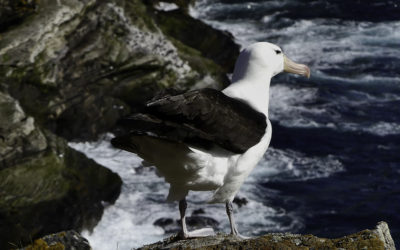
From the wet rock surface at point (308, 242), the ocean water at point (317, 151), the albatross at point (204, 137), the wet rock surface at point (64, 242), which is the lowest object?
the ocean water at point (317, 151)


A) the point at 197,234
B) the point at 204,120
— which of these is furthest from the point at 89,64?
the point at 204,120

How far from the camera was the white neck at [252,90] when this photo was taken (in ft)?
24.6

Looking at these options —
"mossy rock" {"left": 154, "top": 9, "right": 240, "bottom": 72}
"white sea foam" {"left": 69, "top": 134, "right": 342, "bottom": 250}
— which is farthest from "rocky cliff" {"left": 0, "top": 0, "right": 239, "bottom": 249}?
"mossy rock" {"left": 154, "top": 9, "right": 240, "bottom": 72}

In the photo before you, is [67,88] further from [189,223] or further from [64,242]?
[64,242]

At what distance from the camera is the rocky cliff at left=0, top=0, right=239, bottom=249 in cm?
1398

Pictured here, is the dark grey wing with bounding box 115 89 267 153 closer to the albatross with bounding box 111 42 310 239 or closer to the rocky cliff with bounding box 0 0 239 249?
the albatross with bounding box 111 42 310 239

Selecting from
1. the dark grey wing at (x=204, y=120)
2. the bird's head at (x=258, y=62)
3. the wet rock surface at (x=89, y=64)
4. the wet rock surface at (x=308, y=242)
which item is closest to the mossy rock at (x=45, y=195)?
the wet rock surface at (x=89, y=64)

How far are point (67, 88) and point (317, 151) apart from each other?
23.3ft

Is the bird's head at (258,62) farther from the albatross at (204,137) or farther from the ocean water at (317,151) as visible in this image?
the ocean water at (317,151)

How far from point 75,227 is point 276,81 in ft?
41.1

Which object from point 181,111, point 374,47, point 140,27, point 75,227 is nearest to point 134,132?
point 181,111

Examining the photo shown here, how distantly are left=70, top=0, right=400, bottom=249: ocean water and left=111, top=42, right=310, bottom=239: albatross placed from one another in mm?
8503

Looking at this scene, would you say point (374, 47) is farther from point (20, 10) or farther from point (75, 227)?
point (75, 227)

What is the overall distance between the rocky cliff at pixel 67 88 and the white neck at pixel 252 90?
7272 millimetres
